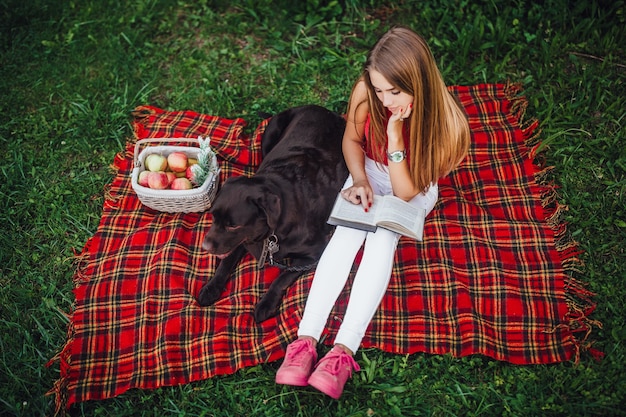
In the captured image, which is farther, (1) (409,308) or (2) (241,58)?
(2) (241,58)

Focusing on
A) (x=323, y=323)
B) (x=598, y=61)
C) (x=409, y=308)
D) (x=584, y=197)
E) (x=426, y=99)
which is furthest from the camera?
(x=598, y=61)

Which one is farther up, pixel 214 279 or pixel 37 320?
pixel 214 279

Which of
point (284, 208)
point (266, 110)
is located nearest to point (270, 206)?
point (284, 208)

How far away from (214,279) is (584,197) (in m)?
2.83

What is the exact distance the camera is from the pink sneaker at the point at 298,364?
313cm

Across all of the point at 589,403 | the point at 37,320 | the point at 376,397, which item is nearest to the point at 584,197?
the point at 589,403

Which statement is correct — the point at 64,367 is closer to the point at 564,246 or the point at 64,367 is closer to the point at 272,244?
the point at 272,244

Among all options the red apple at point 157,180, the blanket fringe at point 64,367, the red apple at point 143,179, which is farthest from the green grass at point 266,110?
the red apple at point 157,180

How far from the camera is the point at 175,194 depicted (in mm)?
3879

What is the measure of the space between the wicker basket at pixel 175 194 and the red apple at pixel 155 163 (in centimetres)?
4

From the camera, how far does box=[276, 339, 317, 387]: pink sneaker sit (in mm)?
3133

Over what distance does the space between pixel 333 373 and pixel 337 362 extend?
72 millimetres

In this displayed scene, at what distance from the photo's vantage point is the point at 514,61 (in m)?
5.23

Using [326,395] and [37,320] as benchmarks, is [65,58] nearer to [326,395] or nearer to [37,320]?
[37,320]
